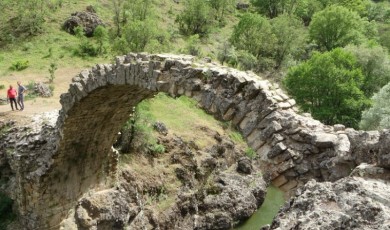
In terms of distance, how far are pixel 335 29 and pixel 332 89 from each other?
1429 centimetres

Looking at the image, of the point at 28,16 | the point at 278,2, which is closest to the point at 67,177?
the point at 28,16

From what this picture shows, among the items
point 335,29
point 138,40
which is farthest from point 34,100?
point 335,29

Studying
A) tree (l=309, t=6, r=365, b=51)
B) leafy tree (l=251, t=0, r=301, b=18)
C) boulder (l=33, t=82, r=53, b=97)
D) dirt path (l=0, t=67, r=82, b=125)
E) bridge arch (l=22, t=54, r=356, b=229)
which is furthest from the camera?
leafy tree (l=251, t=0, r=301, b=18)

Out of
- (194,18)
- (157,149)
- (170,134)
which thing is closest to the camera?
(157,149)

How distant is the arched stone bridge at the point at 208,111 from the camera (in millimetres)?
7129

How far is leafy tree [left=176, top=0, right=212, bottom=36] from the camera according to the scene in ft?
123

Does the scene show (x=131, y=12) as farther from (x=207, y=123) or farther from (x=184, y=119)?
(x=207, y=123)

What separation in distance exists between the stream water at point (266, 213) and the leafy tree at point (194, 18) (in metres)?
19.2

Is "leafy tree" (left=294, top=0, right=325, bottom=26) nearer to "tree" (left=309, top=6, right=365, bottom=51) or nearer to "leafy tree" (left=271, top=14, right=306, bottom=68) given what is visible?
"tree" (left=309, top=6, right=365, bottom=51)

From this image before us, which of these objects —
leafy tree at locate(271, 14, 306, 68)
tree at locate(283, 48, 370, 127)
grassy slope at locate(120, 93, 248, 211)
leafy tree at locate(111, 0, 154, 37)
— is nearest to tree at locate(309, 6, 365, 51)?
leafy tree at locate(271, 14, 306, 68)

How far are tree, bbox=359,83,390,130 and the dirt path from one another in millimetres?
14023

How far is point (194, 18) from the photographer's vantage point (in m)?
37.5

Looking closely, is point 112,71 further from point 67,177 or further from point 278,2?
point 278,2

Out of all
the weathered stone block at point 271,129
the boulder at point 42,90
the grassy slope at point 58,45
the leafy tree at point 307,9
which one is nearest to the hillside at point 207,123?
the weathered stone block at point 271,129
